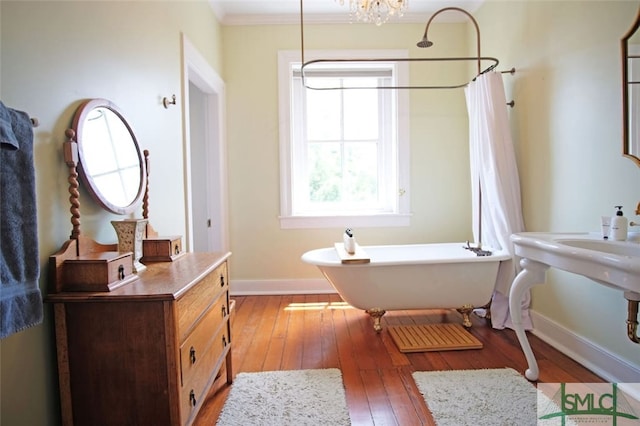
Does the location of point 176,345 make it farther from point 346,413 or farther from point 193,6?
point 193,6

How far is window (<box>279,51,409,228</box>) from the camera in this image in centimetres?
338

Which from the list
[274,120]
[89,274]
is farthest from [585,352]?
[274,120]

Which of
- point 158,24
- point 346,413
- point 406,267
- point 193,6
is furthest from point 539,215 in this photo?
point 193,6

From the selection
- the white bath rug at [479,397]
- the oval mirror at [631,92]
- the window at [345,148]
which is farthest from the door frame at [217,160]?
the oval mirror at [631,92]

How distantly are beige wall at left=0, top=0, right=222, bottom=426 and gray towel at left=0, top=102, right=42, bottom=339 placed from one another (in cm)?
17

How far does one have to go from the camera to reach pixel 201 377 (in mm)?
1342

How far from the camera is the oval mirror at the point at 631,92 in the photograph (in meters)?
1.63

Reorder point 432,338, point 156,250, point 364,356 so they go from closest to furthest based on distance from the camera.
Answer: point 156,250 < point 364,356 < point 432,338

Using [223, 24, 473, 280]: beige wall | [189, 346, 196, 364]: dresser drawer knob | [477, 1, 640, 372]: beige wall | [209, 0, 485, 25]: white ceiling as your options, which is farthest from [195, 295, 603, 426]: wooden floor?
[209, 0, 485, 25]: white ceiling

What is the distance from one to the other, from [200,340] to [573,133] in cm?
237

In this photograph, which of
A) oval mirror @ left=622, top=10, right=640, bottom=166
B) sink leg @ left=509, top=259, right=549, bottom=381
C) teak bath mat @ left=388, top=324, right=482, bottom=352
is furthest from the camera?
teak bath mat @ left=388, top=324, right=482, bottom=352

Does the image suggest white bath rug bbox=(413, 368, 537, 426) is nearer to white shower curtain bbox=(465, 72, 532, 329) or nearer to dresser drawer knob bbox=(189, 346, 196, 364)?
white shower curtain bbox=(465, 72, 532, 329)

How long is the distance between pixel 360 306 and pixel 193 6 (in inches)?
99.6

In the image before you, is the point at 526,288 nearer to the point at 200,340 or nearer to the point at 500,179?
the point at 500,179
